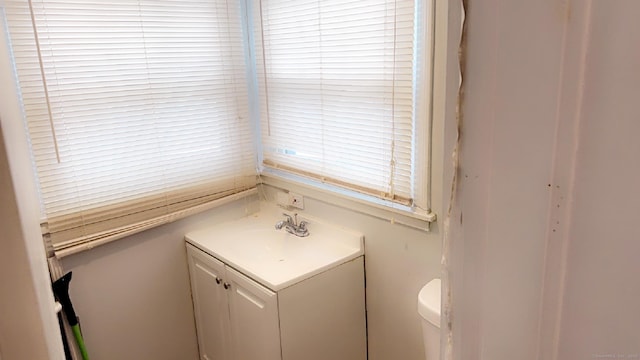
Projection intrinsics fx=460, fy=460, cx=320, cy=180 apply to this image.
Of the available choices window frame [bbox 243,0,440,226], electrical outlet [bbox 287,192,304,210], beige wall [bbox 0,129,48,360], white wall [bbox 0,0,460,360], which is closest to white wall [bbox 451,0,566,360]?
beige wall [bbox 0,129,48,360]

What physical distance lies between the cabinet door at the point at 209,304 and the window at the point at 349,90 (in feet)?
2.00

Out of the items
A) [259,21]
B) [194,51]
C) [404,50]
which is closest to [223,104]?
[194,51]

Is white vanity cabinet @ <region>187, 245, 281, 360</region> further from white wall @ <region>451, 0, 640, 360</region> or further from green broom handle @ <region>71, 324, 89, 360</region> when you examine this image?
white wall @ <region>451, 0, 640, 360</region>

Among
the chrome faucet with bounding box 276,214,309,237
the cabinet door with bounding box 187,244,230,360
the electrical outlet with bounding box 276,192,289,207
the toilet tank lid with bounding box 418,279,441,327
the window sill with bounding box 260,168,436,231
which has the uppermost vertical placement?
the window sill with bounding box 260,168,436,231

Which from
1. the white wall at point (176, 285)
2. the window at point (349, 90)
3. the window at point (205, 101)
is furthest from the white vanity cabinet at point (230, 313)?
the window at point (349, 90)

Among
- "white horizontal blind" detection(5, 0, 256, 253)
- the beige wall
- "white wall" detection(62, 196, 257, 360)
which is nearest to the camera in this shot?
the beige wall

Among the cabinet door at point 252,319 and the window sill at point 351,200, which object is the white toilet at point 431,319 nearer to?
the window sill at point 351,200

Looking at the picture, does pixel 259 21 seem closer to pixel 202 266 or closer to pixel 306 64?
pixel 306 64

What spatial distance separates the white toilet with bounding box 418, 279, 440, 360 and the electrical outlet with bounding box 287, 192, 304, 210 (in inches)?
33.4

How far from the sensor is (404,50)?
5.36 ft

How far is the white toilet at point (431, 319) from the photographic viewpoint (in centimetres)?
153

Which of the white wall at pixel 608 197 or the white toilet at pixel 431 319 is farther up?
the white wall at pixel 608 197

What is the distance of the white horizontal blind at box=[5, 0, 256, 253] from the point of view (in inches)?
69.2

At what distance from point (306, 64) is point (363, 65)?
34 centimetres
